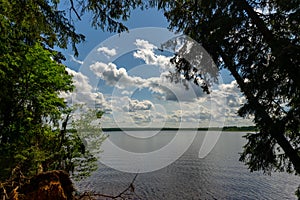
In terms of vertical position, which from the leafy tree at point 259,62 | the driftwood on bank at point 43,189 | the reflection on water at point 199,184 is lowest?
the reflection on water at point 199,184

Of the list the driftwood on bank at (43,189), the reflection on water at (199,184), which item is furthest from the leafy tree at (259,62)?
the reflection on water at (199,184)

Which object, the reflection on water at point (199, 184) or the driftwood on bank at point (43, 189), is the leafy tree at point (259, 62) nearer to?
the driftwood on bank at point (43, 189)

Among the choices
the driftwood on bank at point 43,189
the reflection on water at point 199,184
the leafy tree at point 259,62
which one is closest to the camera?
the driftwood on bank at point 43,189

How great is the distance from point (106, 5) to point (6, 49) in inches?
215

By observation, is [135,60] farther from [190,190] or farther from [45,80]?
[190,190]

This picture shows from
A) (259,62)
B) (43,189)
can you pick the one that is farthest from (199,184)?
(43,189)

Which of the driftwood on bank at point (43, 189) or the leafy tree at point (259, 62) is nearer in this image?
the driftwood on bank at point (43, 189)

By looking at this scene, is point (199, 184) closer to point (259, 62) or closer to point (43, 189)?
point (259, 62)

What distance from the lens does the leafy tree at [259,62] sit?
557 centimetres

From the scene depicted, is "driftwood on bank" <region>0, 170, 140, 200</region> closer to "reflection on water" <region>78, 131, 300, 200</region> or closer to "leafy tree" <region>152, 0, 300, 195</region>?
"leafy tree" <region>152, 0, 300, 195</region>

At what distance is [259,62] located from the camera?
6.16m

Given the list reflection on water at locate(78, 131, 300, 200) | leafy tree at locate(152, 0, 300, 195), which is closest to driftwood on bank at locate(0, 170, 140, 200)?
leafy tree at locate(152, 0, 300, 195)

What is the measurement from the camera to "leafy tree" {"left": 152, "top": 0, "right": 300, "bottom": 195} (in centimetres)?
557

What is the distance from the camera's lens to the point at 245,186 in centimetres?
2561
